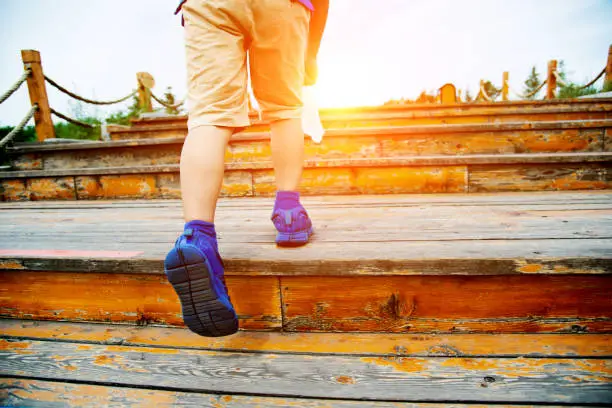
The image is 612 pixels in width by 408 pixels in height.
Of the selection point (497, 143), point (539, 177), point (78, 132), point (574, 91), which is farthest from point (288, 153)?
point (574, 91)

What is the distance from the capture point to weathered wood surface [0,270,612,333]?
643mm

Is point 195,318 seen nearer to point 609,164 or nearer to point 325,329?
point 325,329

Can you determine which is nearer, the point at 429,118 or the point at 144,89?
the point at 429,118

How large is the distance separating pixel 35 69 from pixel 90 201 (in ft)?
5.93

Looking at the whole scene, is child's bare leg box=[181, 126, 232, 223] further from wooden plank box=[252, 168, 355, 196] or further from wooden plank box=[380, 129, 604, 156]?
wooden plank box=[380, 129, 604, 156]

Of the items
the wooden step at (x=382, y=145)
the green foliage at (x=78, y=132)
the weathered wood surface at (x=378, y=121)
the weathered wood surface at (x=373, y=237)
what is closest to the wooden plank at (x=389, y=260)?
the weathered wood surface at (x=373, y=237)

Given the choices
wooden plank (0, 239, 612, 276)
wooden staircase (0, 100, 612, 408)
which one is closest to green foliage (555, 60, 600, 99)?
wooden staircase (0, 100, 612, 408)

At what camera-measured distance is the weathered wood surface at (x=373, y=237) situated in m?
0.64

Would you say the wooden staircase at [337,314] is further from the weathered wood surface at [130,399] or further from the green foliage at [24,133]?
the green foliage at [24,133]

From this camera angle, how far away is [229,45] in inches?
27.1

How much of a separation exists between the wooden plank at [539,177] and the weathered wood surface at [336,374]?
39.4 inches

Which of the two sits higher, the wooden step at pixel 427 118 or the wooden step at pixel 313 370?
the wooden step at pixel 427 118

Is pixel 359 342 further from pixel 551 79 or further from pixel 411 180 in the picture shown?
pixel 551 79

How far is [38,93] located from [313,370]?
3.35m
